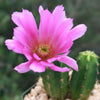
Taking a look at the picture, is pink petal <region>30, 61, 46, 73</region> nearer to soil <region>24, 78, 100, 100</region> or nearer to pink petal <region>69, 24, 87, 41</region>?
pink petal <region>69, 24, 87, 41</region>

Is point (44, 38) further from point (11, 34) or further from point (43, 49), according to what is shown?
point (11, 34)

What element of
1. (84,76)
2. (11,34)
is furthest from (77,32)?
(11,34)

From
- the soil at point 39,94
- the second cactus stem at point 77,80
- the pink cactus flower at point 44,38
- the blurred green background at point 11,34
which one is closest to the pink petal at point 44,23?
the pink cactus flower at point 44,38

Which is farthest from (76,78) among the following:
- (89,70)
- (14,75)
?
(14,75)

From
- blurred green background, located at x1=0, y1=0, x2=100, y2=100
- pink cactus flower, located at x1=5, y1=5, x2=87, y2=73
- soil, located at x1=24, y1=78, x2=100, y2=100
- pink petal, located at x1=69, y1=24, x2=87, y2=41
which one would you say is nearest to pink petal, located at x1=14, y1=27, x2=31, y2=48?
pink cactus flower, located at x1=5, y1=5, x2=87, y2=73

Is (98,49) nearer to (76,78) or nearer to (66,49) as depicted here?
(76,78)

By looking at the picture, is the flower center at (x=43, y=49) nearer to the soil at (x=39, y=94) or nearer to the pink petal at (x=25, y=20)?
the pink petal at (x=25, y=20)
